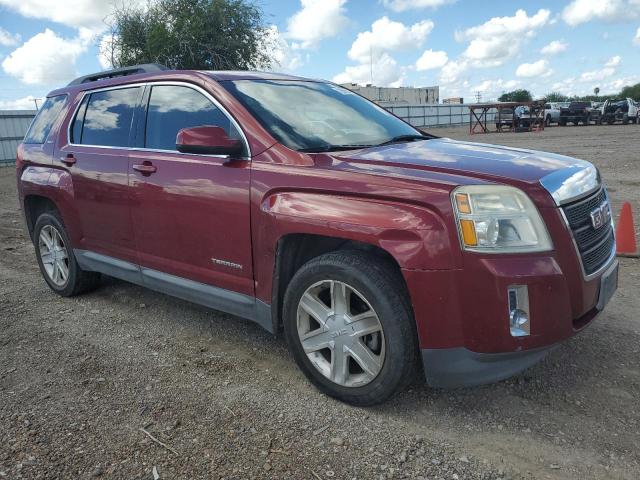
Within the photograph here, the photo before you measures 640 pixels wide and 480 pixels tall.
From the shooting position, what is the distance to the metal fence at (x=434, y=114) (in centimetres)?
4541

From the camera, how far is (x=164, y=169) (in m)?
3.64

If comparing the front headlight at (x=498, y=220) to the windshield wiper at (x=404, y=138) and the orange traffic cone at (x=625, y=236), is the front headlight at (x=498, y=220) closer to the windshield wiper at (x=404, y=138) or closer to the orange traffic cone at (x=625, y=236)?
the windshield wiper at (x=404, y=138)

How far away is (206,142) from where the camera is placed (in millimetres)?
3113

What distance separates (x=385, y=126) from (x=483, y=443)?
223 centimetres

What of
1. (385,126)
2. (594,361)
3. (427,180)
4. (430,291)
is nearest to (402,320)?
(430,291)

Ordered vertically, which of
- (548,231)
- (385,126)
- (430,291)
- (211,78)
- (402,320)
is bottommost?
(402,320)

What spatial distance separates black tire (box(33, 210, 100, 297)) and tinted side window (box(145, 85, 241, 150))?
4.98ft

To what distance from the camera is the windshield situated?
10.8 feet

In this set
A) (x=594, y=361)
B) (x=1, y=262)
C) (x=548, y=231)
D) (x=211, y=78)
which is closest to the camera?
(x=548, y=231)

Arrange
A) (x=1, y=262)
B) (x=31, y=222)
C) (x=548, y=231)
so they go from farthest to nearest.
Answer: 1. (x=1, y=262)
2. (x=31, y=222)
3. (x=548, y=231)

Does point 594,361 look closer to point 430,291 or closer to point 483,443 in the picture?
point 483,443

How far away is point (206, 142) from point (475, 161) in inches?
58.4

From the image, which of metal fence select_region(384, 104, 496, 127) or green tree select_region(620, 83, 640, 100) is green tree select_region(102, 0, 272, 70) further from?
green tree select_region(620, 83, 640, 100)

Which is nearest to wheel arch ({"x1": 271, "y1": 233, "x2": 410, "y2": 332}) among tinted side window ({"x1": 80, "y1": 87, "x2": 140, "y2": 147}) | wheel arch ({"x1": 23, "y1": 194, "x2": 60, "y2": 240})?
tinted side window ({"x1": 80, "y1": 87, "x2": 140, "y2": 147})
